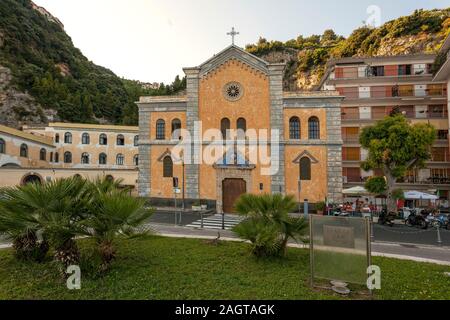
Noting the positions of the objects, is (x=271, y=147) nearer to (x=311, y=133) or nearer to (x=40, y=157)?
(x=311, y=133)

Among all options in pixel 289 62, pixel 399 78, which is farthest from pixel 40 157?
pixel 289 62

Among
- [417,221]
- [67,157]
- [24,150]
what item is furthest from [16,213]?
[67,157]

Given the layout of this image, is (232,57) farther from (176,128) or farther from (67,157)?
(67,157)

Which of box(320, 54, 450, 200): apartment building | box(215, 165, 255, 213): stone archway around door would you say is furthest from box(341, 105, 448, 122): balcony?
box(215, 165, 255, 213): stone archway around door

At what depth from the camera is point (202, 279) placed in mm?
7211

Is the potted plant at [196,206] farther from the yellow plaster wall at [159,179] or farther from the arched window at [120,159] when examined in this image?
the arched window at [120,159]

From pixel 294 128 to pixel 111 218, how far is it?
64.9 ft

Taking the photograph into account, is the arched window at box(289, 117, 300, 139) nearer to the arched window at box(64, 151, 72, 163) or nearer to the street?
the street

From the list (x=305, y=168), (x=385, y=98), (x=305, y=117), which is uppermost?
(x=385, y=98)

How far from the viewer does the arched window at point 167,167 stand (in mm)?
25109

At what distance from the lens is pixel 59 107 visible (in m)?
57.8

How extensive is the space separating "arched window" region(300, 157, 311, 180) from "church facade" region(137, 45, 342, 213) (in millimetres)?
25

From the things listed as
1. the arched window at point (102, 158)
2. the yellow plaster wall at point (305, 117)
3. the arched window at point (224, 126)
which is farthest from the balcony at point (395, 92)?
the arched window at point (102, 158)

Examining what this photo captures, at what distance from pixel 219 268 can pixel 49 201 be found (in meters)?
5.12
